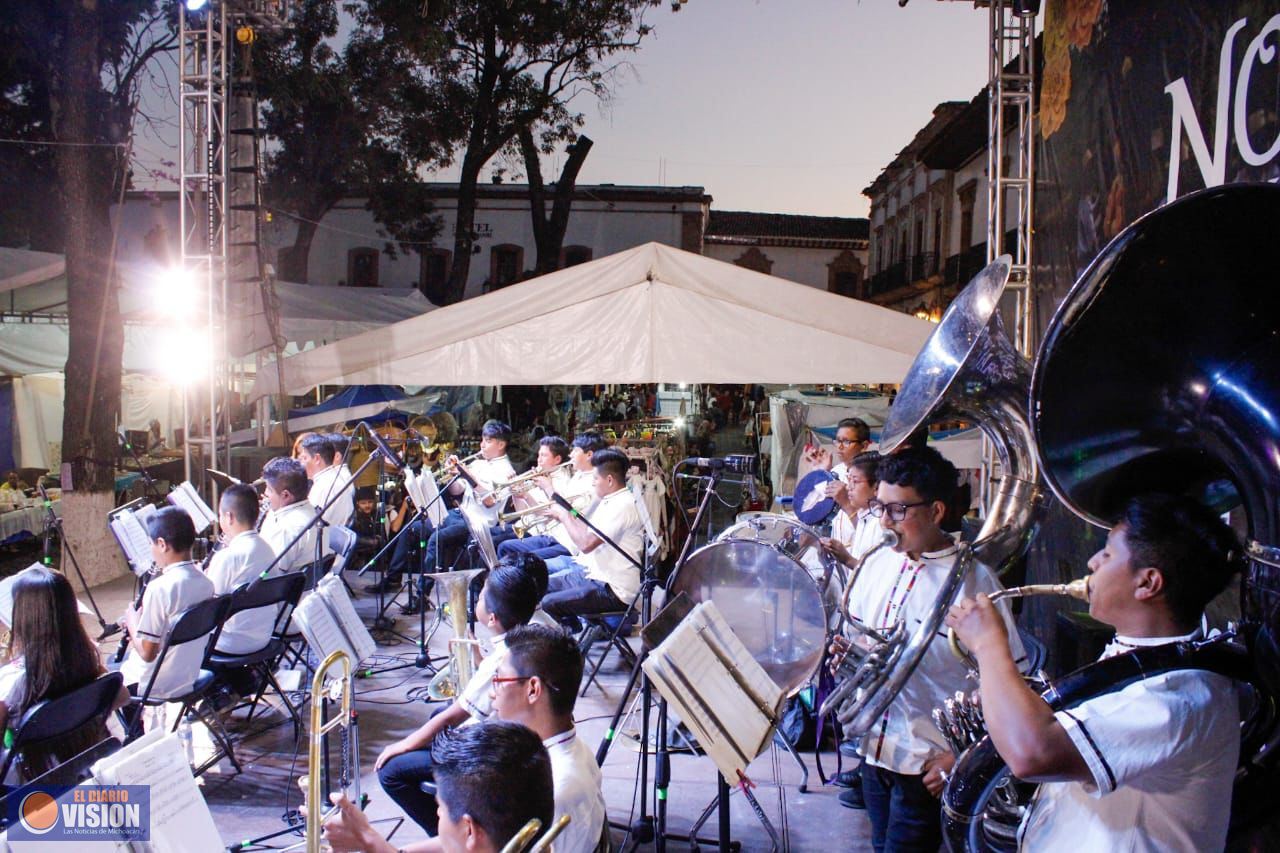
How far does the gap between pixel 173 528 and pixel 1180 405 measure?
439 cm

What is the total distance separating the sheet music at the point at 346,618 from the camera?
3744mm

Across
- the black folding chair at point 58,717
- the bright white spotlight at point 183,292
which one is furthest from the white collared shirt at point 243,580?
the bright white spotlight at point 183,292

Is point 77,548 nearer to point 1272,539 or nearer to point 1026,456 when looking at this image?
point 1026,456

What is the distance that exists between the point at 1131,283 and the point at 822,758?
3603 mm

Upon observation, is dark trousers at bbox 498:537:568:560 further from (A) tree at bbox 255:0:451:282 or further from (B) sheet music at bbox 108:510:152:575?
(A) tree at bbox 255:0:451:282

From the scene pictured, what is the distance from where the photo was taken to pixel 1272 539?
1664 millimetres

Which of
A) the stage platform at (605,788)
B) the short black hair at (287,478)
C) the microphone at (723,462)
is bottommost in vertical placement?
the stage platform at (605,788)

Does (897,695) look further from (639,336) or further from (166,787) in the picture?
(639,336)

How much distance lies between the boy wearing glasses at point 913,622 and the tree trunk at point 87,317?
8.13 meters

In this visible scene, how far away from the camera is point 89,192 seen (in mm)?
8336

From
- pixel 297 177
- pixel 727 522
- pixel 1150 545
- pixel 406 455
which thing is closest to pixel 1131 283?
pixel 1150 545

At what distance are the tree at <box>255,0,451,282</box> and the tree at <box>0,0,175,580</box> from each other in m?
6.18

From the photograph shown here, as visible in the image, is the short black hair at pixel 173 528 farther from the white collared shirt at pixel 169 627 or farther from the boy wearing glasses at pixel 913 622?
the boy wearing glasses at pixel 913 622

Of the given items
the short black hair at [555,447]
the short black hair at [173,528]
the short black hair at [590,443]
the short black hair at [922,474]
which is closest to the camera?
the short black hair at [922,474]
